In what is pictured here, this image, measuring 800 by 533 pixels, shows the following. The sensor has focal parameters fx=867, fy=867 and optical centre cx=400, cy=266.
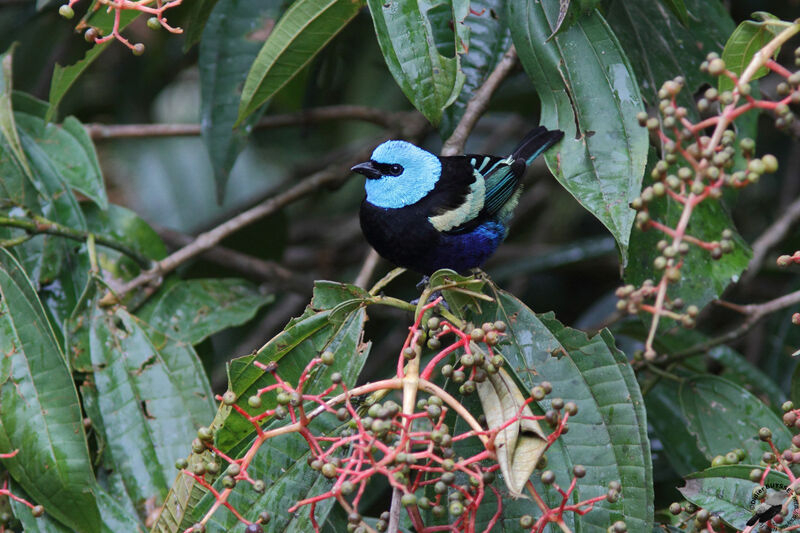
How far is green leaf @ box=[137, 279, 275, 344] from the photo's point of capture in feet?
8.62

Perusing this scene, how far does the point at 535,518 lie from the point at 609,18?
4.81ft

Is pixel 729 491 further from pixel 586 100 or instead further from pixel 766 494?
pixel 586 100

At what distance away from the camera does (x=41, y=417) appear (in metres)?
2.03

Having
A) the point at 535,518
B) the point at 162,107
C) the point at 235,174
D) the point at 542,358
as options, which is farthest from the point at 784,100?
the point at 162,107

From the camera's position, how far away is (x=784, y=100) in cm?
144

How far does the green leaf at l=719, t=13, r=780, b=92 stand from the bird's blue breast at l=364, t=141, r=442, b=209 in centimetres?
110

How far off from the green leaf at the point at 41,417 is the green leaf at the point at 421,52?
3.43 feet

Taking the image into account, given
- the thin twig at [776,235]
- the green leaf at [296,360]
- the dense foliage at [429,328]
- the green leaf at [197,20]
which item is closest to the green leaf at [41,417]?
the dense foliage at [429,328]

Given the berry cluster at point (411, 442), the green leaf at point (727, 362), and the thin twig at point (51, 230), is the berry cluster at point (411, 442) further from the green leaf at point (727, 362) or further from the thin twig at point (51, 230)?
the green leaf at point (727, 362)

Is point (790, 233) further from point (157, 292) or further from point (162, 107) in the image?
point (162, 107)

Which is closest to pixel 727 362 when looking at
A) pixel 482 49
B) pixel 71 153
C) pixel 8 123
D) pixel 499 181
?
pixel 499 181

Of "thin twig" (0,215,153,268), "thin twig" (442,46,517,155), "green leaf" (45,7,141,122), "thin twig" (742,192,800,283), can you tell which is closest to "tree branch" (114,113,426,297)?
"thin twig" (0,215,153,268)

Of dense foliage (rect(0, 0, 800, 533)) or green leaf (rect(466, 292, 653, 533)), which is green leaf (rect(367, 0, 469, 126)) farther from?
green leaf (rect(466, 292, 653, 533))

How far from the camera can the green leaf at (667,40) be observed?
2447 millimetres
